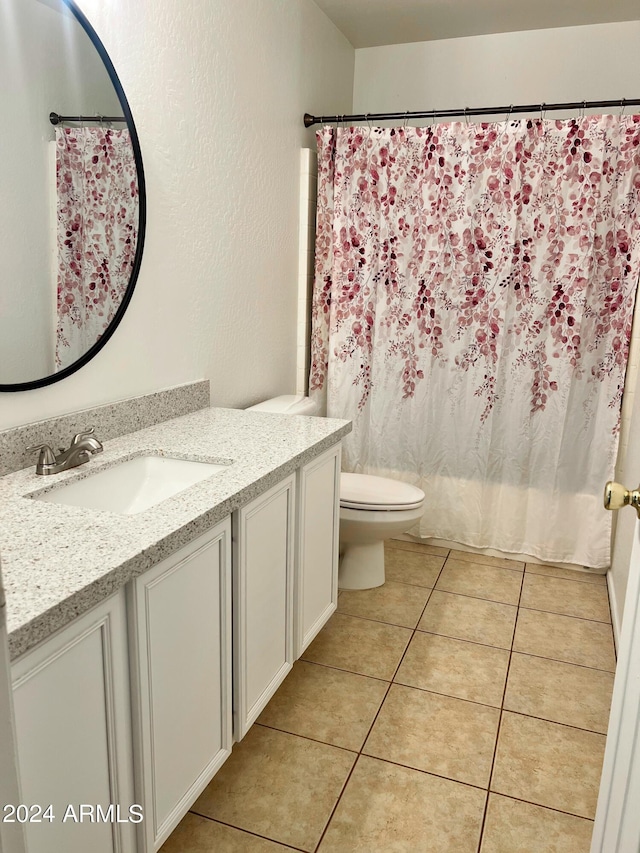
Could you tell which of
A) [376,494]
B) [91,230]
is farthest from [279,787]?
[91,230]

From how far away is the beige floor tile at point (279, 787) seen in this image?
1.65 metres

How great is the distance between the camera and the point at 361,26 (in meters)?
3.16

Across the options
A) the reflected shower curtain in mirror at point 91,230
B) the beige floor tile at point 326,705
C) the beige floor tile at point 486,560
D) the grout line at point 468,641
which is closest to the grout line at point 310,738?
the beige floor tile at point 326,705

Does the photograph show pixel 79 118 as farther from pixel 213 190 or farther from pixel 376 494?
pixel 376 494

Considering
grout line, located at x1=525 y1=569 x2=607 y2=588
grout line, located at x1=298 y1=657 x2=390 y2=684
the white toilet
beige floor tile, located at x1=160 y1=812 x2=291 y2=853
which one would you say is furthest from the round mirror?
grout line, located at x1=525 y1=569 x2=607 y2=588

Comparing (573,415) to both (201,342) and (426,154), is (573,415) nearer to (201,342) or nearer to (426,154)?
(426,154)

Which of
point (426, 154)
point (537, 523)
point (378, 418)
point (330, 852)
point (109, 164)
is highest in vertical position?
point (426, 154)

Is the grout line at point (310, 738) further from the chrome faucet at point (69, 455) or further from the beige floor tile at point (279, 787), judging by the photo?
the chrome faucet at point (69, 455)

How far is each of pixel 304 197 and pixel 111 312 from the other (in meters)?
1.47

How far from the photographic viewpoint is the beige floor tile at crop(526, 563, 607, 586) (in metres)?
3.01

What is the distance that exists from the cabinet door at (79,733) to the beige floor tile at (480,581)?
73.9 inches

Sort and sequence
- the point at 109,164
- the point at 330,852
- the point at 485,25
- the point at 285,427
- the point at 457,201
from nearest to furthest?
the point at 330,852 → the point at 109,164 → the point at 285,427 → the point at 457,201 → the point at 485,25

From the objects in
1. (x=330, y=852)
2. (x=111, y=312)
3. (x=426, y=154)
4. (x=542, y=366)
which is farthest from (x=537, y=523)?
(x=111, y=312)

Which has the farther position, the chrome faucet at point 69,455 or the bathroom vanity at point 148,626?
the chrome faucet at point 69,455
